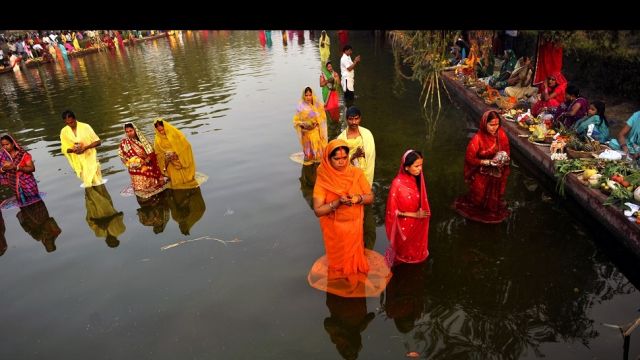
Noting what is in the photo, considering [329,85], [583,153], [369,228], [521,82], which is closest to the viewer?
[369,228]

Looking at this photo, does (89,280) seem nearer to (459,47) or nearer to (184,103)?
(184,103)

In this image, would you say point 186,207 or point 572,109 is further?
point 572,109

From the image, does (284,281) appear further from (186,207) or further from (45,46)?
(45,46)

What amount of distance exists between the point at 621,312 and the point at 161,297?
469 cm

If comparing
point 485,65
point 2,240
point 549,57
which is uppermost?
point 549,57

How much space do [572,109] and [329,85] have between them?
220 inches

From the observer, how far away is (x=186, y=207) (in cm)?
639

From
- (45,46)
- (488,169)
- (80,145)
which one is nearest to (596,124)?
(488,169)

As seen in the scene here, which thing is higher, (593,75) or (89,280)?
(593,75)

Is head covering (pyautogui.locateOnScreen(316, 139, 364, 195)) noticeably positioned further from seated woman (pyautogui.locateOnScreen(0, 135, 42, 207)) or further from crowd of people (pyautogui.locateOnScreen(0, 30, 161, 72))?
crowd of people (pyautogui.locateOnScreen(0, 30, 161, 72))

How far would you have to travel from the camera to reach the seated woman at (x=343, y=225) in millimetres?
3881

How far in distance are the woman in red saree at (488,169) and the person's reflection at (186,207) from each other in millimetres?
3953

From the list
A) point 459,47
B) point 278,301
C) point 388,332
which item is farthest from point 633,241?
point 459,47
